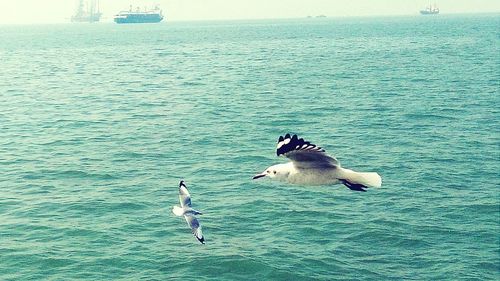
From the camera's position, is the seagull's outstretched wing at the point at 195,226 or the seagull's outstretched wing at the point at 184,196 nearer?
the seagull's outstretched wing at the point at 195,226

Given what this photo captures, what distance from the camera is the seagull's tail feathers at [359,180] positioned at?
32.3 ft

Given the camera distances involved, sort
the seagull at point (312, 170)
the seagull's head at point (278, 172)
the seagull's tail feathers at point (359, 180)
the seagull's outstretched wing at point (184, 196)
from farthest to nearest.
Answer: the seagull's outstretched wing at point (184, 196) → the seagull's head at point (278, 172) → the seagull at point (312, 170) → the seagull's tail feathers at point (359, 180)

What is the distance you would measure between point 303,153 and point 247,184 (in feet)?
86.6

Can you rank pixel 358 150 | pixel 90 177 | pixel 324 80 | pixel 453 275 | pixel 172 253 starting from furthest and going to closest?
pixel 324 80 → pixel 358 150 → pixel 90 177 → pixel 172 253 → pixel 453 275

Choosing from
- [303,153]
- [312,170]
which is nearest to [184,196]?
[312,170]

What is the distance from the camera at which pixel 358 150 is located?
141 feet

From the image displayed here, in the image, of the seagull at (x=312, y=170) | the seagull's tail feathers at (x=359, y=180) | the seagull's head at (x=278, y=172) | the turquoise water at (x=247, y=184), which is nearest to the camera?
the seagull's tail feathers at (x=359, y=180)

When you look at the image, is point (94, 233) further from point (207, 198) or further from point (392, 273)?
point (392, 273)

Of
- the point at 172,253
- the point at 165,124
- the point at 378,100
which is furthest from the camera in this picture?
the point at 378,100

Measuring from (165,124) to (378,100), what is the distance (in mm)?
24829

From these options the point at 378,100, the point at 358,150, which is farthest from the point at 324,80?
the point at 358,150

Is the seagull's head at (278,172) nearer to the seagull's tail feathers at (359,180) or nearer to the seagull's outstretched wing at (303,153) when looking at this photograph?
the seagull's outstretched wing at (303,153)

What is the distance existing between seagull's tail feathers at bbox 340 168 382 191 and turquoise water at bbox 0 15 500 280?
1457 centimetres

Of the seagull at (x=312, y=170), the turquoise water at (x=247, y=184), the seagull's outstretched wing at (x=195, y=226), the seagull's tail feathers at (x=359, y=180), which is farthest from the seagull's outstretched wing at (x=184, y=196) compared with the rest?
the turquoise water at (x=247, y=184)
